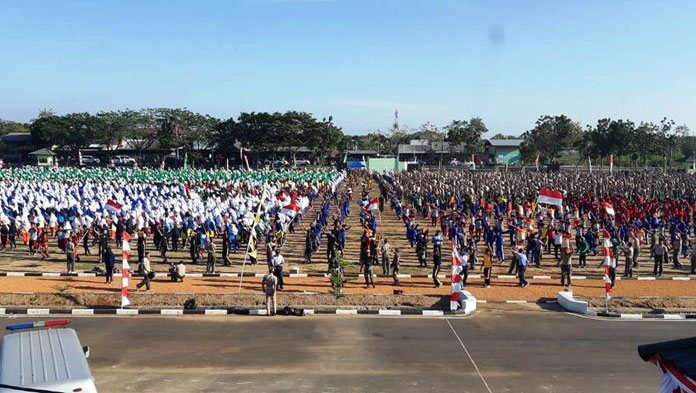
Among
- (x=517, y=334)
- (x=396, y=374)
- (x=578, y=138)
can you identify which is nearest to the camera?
(x=396, y=374)

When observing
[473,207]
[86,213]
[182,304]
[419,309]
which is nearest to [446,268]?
[419,309]

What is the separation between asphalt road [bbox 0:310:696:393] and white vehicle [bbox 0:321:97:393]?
4.27 meters

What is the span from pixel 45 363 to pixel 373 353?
25.0 feet

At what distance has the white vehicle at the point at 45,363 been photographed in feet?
17.4

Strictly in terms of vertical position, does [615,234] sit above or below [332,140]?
below

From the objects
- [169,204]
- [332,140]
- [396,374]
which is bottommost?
[396,374]

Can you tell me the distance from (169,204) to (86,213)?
14.3ft

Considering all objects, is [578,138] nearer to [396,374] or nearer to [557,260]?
[557,260]

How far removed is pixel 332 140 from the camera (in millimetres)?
93188

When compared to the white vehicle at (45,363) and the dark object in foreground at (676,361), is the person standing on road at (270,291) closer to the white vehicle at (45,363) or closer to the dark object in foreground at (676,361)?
the white vehicle at (45,363)

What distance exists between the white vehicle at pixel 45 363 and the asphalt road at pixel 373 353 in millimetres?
4270

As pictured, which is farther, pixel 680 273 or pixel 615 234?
pixel 615 234

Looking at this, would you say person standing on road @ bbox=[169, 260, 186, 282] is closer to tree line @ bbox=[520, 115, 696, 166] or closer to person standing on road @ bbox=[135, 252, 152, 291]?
person standing on road @ bbox=[135, 252, 152, 291]

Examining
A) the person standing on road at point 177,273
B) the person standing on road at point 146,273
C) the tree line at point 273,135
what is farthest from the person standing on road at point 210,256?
the tree line at point 273,135
